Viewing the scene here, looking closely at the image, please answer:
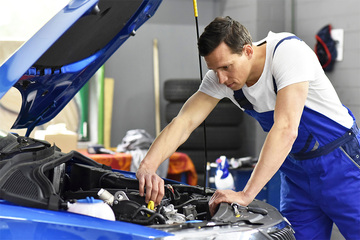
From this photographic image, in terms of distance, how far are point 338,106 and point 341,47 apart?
310 centimetres

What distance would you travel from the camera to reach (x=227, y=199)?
1.86 meters

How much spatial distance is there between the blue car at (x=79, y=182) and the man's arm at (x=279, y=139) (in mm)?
79

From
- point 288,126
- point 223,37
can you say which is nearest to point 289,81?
point 288,126

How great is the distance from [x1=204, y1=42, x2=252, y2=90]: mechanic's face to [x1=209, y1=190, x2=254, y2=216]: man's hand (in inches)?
17.9

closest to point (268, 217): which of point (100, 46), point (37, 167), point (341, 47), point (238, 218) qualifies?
point (238, 218)

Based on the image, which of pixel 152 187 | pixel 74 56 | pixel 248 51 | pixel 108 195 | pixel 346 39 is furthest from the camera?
pixel 346 39

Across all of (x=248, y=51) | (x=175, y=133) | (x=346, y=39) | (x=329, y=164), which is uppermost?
(x=346, y=39)

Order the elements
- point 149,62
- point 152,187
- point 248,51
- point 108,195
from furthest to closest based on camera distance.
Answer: point 149,62 < point 248,51 < point 152,187 < point 108,195

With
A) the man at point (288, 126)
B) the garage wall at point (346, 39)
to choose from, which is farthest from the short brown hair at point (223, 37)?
the garage wall at point (346, 39)

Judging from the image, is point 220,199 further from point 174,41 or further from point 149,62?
point 174,41

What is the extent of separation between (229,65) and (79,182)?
2.35ft

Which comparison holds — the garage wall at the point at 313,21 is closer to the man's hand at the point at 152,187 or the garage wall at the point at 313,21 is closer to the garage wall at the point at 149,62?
the garage wall at the point at 149,62

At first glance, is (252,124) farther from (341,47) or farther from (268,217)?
(268,217)

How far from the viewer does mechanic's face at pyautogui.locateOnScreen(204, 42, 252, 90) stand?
2049 mm
